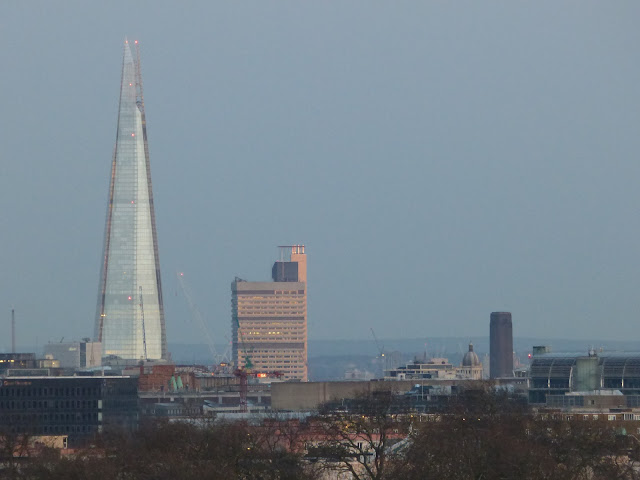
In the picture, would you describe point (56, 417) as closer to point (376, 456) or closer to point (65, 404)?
point (65, 404)

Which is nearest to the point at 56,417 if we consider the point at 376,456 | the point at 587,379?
the point at 587,379

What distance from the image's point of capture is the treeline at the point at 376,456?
90.8 m

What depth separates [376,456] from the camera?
9775 cm

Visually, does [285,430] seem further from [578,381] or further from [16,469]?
[578,381]

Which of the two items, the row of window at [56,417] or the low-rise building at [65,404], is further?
the low-rise building at [65,404]

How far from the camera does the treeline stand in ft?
298

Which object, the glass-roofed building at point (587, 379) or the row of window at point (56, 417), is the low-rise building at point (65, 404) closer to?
the row of window at point (56, 417)

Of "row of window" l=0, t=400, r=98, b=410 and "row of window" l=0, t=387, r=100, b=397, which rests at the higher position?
"row of window" l=0, t=387, r=100, b=397

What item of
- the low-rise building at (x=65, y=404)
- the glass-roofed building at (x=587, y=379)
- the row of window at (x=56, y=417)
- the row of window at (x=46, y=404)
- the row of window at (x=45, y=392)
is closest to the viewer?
the row of window at (x=56, y=417)

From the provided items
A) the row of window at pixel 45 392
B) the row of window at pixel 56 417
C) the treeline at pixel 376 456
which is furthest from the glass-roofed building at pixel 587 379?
the treeline at pixel 376 456

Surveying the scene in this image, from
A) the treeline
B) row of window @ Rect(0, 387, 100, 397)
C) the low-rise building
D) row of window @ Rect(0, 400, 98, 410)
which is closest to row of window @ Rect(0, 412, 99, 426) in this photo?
the low-rise building

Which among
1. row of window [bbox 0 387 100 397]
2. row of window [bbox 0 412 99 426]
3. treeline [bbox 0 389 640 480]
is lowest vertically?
treeline [bbox 0 389 640 480]

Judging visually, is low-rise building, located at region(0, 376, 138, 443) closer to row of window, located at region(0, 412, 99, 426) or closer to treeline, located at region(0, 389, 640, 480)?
row of window, located at region(0, 412, 99, 426)

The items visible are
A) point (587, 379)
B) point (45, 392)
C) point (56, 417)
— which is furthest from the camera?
point (587, 379)
